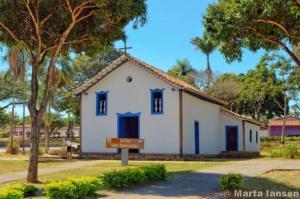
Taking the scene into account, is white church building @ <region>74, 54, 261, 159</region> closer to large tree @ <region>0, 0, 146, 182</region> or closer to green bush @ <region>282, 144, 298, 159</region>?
green bush @ <region>282, 144, 298, 159</region>

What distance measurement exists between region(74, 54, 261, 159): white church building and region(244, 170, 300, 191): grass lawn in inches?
470

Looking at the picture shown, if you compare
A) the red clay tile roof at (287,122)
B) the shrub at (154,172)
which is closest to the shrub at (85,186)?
the shrub at (154,172)

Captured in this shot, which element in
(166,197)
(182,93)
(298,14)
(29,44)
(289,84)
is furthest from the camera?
(289,84)

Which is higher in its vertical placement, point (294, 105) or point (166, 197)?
point (294, 105)

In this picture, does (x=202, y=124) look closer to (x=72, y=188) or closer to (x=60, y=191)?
(x=72, y=188)

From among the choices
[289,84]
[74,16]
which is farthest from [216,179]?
[289,84]

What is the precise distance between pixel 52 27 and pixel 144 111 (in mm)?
13465

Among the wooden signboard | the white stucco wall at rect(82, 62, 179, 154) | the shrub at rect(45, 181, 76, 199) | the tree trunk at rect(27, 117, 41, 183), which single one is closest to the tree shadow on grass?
the shrub at rect(45, 181, 76, 199)

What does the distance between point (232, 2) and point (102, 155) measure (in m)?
17.0

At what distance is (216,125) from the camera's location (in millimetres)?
34969

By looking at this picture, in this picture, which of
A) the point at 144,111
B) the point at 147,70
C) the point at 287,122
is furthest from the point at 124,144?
the point at 287,122

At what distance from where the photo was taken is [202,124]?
32531 mm

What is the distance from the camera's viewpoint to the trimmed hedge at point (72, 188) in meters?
11.1

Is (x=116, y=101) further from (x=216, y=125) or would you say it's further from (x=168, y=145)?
(x=216, y=125)
